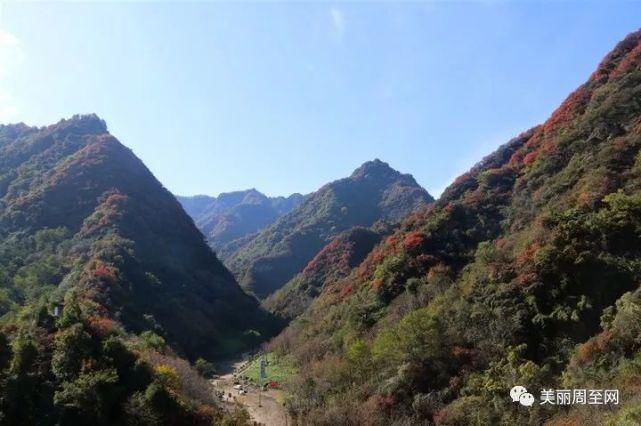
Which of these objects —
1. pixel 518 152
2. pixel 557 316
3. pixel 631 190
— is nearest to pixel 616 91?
pixel 518 152

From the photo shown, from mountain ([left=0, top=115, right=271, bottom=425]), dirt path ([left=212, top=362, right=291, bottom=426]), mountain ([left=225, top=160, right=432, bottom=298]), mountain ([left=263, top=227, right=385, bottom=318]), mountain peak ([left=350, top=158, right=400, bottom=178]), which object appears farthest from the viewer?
mountain peak ([left=350, top=158, right=400, bottom=178])

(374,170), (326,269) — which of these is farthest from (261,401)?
(374,170)

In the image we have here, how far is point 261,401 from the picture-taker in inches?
1614

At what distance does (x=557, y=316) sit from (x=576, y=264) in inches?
147

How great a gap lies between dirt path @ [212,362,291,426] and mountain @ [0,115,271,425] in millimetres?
4788

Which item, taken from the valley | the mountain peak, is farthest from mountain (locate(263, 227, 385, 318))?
the mountain peak

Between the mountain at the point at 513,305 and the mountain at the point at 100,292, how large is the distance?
394 inches

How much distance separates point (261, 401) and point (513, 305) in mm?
20661

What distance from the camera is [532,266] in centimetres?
3269

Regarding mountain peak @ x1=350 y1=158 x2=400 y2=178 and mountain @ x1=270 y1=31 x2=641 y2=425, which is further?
mountain peak @ x1=350 y1=158 x2=400 y2=178

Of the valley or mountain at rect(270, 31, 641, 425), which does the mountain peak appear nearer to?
the valley

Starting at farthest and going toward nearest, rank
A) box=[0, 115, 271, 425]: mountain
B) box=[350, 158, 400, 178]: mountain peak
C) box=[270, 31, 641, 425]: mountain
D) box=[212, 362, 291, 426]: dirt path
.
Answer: box=[350, 158, 400, 178]: mountain peak → box=[212, 362, 291, 426]: dirt path → box=[0, 115, 271, 425]: mountain → box=[270, 31, 641, 425]: mountain

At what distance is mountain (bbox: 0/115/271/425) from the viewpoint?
27109 millimetres

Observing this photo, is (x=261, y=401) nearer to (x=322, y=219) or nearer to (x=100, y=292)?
(x=100, y=292)
